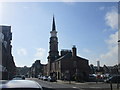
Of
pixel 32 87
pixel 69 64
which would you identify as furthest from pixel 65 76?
pixel 32 87

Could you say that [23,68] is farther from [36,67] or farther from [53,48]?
[53,48]

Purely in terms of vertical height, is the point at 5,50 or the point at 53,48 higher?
the point at 53,48

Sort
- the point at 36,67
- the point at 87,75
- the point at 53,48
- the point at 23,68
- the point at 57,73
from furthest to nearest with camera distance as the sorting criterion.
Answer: the point at 23,68
the point at 36,67
the point at 53,48
the point at 57,73
the point at 87,75

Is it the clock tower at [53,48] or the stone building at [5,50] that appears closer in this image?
the stone building at [5,50]

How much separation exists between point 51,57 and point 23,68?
4139 inches

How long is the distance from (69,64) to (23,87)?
71943mm

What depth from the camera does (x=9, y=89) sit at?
6180 mm

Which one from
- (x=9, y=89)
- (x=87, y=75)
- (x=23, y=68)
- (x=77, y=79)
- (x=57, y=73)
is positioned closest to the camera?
(x=9, y=89)

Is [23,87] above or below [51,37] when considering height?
below

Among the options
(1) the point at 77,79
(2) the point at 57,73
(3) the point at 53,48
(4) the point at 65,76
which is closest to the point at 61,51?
(3) the point at 53,48

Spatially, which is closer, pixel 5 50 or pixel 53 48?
pixel 5 50

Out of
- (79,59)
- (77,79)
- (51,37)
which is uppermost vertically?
(51,37)

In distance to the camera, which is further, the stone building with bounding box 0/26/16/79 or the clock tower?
the clock tower

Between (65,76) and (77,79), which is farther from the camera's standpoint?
(65,76)
